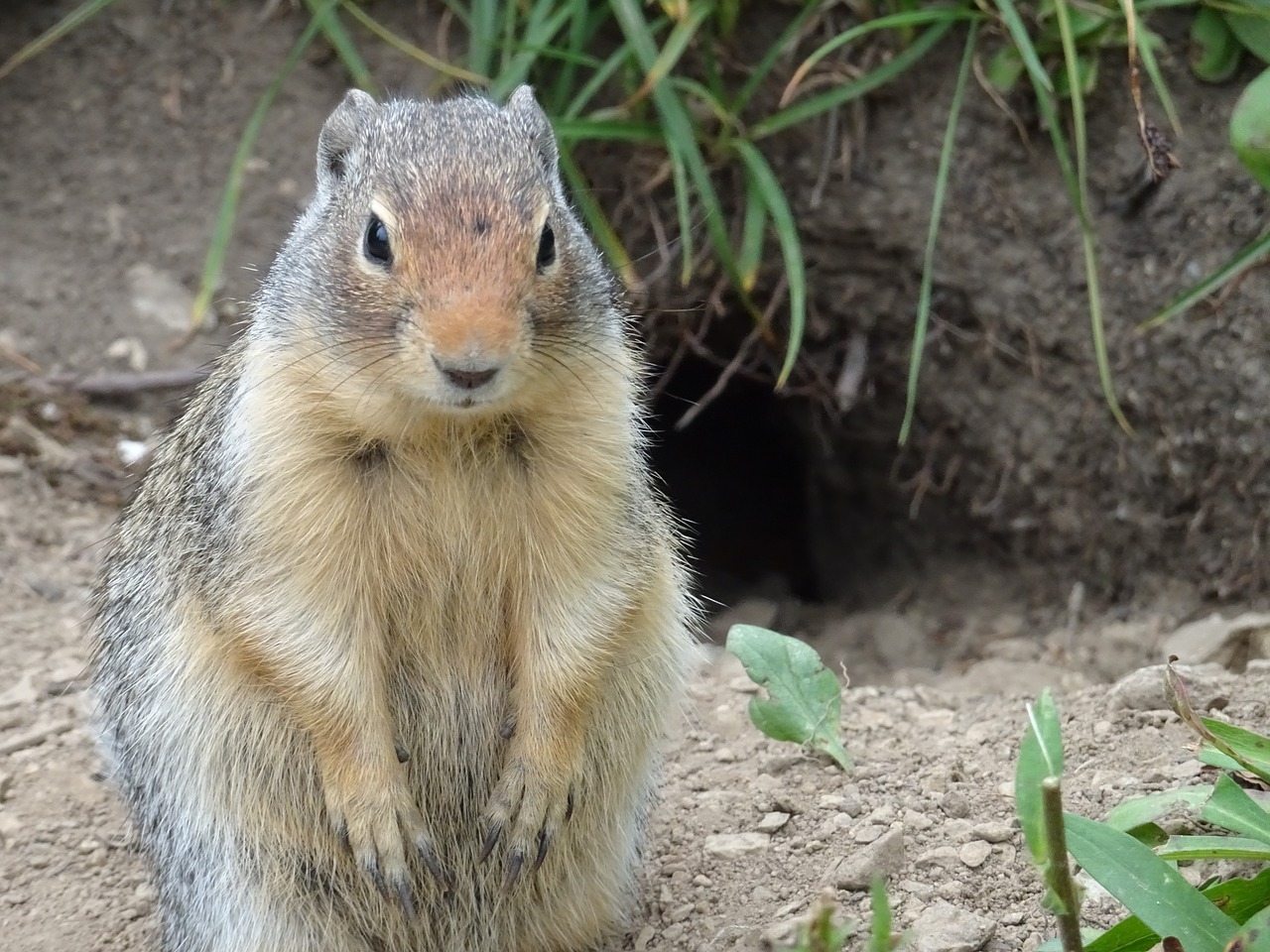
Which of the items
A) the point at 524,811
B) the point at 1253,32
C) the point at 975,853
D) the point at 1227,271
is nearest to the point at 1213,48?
the point at 1253,32

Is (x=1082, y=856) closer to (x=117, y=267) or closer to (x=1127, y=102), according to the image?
(x=1127, y=102)

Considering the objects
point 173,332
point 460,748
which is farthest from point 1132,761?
point 173,332

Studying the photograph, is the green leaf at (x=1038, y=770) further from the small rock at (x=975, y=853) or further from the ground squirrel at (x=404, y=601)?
the ground squirrel at (x=404, y=601)

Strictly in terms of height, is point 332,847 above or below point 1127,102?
below

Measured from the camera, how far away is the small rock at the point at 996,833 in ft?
10.9

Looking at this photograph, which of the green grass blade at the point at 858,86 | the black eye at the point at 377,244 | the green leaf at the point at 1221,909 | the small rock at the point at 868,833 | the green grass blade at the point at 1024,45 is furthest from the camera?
the green grass blade at the point at 858,86

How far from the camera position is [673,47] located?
5.00 m

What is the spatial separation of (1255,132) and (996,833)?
5.95 ft

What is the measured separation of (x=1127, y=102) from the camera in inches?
202

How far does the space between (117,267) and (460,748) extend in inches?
138

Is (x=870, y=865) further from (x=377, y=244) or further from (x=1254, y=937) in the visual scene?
(x=377, y=244)

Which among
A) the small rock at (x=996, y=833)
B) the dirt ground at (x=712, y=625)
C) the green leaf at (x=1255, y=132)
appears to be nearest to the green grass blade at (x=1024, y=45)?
the dirt ground at (x=712, y=625)

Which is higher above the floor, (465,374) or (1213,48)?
(1213,48)

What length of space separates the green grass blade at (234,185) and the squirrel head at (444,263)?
214 centimetres
